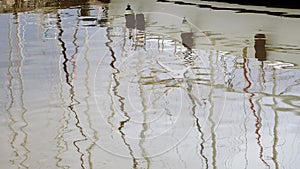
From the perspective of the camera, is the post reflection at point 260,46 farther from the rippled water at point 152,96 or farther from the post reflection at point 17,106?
the post reflection at point 17,106

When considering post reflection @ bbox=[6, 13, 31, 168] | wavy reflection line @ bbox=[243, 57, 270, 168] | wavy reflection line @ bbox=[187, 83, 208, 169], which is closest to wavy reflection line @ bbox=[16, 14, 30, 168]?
post reflection @ bbox=[6, 13, 31, 168]

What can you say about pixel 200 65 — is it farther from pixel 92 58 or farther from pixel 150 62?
pixel 92 58

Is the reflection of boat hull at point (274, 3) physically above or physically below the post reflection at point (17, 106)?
above

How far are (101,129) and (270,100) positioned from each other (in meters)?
1.26

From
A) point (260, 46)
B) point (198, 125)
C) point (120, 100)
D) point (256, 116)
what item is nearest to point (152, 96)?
point (120, 100)

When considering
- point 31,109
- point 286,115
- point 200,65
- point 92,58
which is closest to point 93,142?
point 31,109

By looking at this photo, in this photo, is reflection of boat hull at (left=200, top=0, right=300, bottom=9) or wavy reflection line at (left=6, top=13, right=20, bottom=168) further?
reflection of boat hull at (left=200, top=0, right=300, bottom=9)

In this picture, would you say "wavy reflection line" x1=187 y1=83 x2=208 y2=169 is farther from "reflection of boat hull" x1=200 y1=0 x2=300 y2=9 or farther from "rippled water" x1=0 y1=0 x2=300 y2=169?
"reflection of boat hull" x1=200 y1=0 x2=300 y2=9

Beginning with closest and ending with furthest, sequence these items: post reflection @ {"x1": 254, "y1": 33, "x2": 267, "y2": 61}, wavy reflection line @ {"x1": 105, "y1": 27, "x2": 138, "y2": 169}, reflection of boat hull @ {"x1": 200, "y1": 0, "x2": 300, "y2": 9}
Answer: wavy reflection line @ {"x1": 105, "y1": 27, "x2": 138, "y2": 169} < post reflection @ {"x1": 254, "y1": 33, "x2": 267, "y2": 61} < reflection of boat hull @ {"x1": 200, "y1": 0, "x2": 300, "y2": 9}

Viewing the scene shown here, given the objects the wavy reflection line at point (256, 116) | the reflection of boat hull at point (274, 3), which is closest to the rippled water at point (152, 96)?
the wavy reflection line at point (256, 116)

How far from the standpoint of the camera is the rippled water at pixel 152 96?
278 cm

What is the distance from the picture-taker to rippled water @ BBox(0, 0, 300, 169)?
2779 mm

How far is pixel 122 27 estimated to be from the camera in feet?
25.6

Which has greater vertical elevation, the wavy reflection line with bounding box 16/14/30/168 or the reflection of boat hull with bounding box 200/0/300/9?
the reflection of boat hull with bounding box 200/0/300/9
